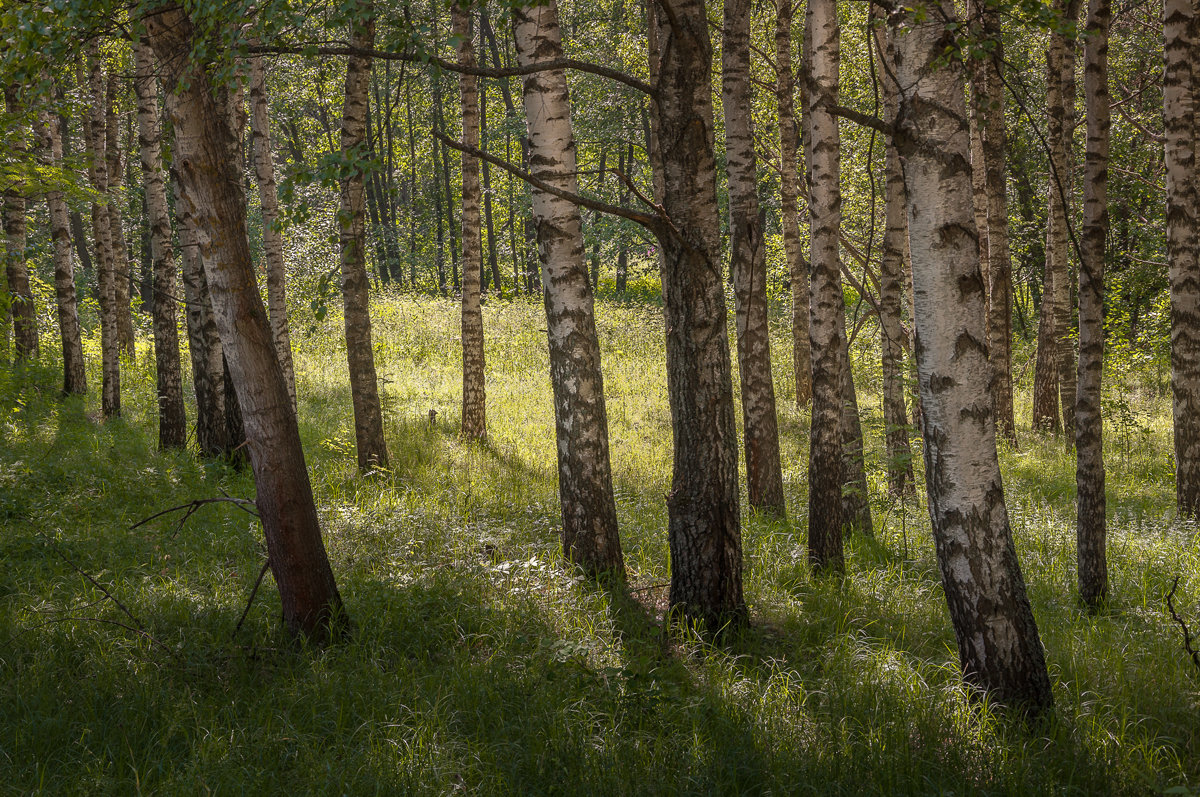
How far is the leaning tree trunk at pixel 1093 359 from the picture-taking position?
557 cm

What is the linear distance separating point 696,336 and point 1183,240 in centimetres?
602

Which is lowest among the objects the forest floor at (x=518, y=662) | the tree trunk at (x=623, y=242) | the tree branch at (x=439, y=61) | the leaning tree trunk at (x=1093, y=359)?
the forest floor at (x=518, y=662)

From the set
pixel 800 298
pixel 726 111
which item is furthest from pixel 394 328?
pixel 726 111

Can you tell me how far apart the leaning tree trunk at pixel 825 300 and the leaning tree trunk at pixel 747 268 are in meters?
0.52

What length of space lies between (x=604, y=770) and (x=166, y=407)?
8935 mm

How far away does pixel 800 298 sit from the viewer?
43.5 feet

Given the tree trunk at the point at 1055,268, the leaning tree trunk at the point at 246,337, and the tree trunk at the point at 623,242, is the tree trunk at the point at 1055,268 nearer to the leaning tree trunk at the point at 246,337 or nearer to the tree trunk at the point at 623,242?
the leaning tree trunk at the point at 246,337

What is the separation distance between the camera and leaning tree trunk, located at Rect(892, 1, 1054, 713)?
11.9 ft

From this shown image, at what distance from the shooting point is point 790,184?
1228 centimetres

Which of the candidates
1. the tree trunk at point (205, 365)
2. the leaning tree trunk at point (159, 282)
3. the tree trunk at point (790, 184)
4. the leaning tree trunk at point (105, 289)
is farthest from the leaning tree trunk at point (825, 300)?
the leaning tree trunk at point (105, 289)

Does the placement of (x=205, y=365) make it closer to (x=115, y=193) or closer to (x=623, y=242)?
(x=115, y=193)

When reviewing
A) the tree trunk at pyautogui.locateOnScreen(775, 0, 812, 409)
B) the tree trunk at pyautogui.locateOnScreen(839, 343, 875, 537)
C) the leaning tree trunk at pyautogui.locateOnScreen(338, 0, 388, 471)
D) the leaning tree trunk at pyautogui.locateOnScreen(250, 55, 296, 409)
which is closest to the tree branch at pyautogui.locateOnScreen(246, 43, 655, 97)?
the tree trunk at pyautogui.locateOnScreen(839, 343, 875, 537)

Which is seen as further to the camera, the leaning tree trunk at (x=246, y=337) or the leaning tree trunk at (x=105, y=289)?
the leaning tree trunk at (x=105, y=289)

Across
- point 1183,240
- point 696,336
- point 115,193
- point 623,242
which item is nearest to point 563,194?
point 696,336
